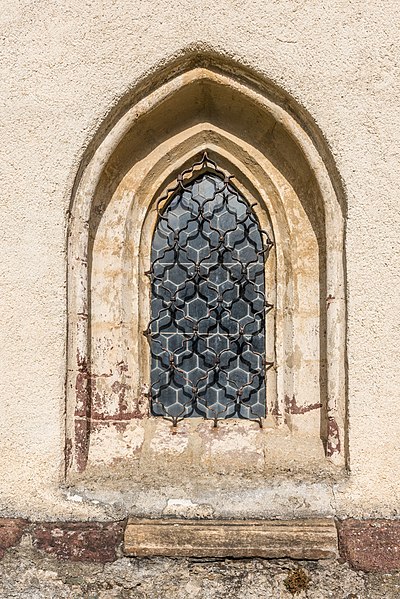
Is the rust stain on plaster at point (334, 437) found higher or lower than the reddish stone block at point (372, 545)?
higher

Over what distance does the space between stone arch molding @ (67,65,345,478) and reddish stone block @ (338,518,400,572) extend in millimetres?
370

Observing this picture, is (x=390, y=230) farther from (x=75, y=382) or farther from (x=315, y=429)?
(x=75, y=382)

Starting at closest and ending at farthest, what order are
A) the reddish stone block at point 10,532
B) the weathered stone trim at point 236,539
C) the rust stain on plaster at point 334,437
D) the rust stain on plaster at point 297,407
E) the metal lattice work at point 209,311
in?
the weathered stone trim at point 236,539
the reddish stone block at point 10,532
the rust stain on plaster at point 334,437
the rust stain on plaster at point 297,407
the metal lattice work at point 209,311

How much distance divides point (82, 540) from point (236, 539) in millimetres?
760

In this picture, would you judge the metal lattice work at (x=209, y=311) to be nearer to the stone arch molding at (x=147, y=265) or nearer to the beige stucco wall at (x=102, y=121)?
the stone arch molding at (x=147, y=265)

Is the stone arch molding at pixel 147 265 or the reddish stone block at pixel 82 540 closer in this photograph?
the reddish stone block at pixel 82 540

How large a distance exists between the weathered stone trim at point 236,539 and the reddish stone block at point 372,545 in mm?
83

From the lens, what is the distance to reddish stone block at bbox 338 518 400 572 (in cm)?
266

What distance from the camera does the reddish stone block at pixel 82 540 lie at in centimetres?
273

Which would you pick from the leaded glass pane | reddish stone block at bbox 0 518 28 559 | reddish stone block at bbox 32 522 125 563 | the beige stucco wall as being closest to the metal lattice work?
the leaded glass pane

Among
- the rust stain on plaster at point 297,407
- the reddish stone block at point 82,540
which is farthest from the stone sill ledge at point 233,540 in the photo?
the rust stain on plaster at point 297,407

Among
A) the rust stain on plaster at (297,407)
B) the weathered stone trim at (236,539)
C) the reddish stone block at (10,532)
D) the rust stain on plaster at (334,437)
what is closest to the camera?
the weathered stone trim at (236,539)

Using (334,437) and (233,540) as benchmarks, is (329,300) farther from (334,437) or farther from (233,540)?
(233,540)

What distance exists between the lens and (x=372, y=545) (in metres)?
2.67
